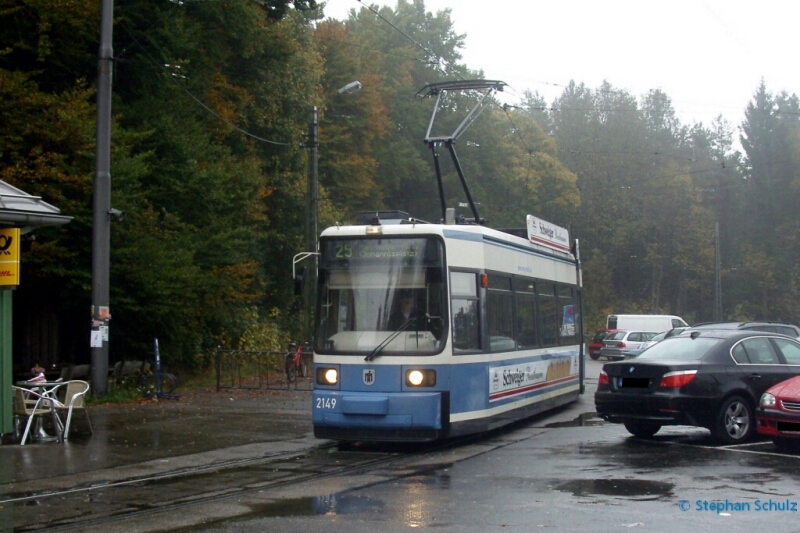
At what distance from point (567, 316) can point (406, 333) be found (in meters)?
7.27

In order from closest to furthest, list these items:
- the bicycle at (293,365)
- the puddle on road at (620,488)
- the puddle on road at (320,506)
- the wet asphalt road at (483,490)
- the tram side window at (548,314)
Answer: the wet asphalt road at (483,490), the puddle on road at (320,506), the puddle on road at (620,488), the tram side window at (548,314), the bicycle at (293,365)

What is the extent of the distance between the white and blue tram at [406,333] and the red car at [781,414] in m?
3.74

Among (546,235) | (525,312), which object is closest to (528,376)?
(525,312)

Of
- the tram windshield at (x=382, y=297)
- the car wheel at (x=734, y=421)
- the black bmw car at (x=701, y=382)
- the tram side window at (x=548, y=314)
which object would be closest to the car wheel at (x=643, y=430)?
the black bmw car at (x=701, y=382)

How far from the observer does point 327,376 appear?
1278 centimetres

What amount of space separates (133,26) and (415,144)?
3833 cm

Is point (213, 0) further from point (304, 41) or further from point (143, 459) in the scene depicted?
point (143, 459)

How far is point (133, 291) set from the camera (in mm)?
21422

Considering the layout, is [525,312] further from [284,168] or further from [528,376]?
[284,168]

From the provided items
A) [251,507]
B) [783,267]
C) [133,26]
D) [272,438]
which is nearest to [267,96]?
[133,26]

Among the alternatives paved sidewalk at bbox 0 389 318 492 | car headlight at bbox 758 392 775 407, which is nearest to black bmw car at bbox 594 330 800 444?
car headlight at bbox 758 392 775 407

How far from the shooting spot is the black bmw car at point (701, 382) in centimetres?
1269

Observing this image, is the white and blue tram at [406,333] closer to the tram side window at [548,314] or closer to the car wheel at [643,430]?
the car wheel at [643,430]

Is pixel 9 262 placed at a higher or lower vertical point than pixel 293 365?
higher
